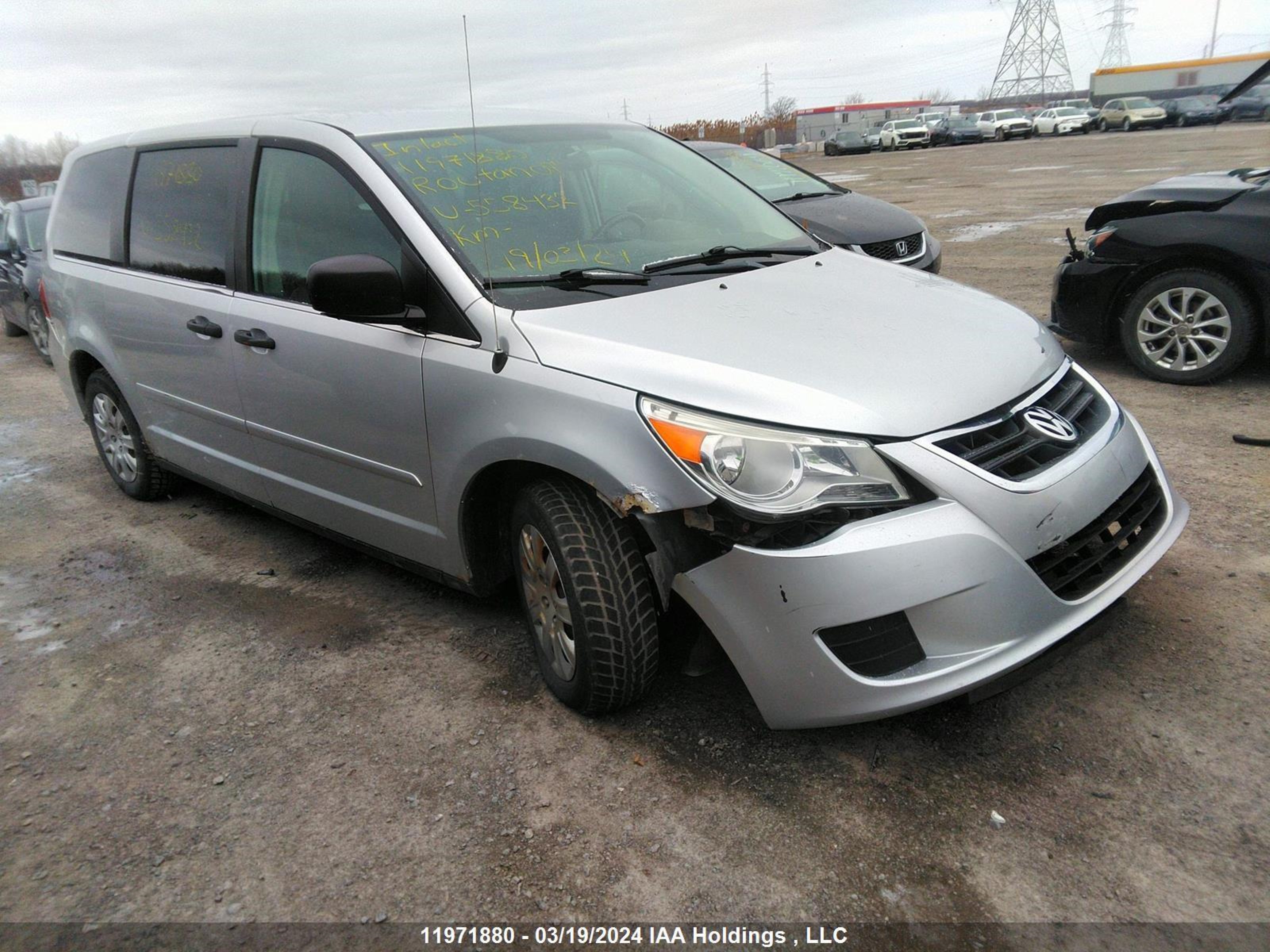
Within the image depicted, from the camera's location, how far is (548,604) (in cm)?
286

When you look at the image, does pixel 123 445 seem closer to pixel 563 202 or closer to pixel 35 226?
pixel 563 202

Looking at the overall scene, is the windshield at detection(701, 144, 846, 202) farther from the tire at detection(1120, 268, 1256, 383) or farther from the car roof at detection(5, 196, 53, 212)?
the car roof at detection(5, 196, 53, 212)

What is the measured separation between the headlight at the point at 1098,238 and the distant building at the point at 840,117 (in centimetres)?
6952

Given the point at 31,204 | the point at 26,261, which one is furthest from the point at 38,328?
the point at 31,204

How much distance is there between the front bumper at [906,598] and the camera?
7.29ft

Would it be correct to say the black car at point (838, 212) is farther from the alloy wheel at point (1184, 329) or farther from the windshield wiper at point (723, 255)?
the windshield wiper at point (723, 255)

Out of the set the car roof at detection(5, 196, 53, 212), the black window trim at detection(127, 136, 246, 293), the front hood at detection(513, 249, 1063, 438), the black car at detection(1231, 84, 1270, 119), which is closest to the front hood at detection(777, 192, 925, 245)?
the front hood at detection(513, 249, 1063, 438)

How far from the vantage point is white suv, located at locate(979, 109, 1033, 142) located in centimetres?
4400

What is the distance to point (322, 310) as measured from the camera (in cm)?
283

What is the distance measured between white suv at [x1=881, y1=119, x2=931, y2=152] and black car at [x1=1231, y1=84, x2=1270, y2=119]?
1332 inches

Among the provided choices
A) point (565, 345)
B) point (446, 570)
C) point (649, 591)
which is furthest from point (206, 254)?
point (649, 591)

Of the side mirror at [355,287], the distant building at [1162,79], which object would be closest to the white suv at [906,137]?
the distant building at [1162,79]

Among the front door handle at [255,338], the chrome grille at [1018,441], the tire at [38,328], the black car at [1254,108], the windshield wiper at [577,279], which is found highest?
the black car at [1254,108]

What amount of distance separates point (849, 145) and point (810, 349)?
Result: 46.7 meters
